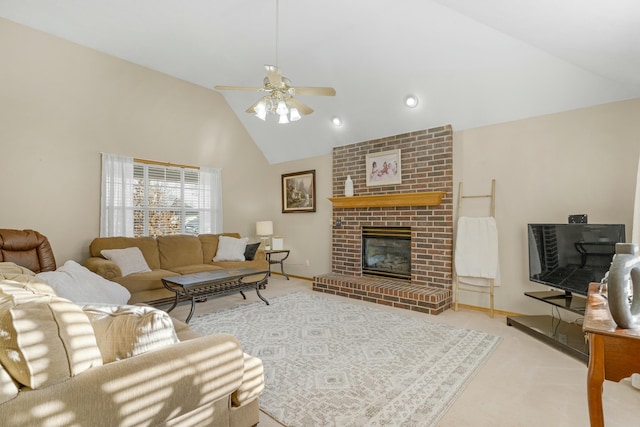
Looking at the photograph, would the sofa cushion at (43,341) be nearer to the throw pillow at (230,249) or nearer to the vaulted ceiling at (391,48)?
the vaulted ceiling at (391,48)

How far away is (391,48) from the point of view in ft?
11.5

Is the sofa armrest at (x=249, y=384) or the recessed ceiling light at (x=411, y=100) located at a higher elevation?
the recessed ceiling light at (x=411, y=100)

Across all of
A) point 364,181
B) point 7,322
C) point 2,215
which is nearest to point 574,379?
point 7,322

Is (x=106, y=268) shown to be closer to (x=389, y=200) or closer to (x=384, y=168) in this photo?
(x=389, y=200)

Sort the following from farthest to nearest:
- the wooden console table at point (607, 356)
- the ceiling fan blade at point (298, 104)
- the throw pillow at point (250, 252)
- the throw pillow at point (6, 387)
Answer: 1. the throw pillow at point (250, 252)
2. the ceiling fan blade at point (298, 104)
3. the wooden console table at point (607, 356)
4. the throw pillow at point (6, 387)

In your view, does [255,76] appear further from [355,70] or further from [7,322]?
[7,322]

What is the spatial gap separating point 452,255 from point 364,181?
1747 mm

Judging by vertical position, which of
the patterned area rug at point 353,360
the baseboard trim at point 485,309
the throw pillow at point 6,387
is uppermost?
the throw pillow at point 6,387

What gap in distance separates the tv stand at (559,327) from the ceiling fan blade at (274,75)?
317 cm

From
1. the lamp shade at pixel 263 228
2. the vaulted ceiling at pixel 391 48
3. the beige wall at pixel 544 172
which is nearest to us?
the vaulted ceiling at pixel 391 48

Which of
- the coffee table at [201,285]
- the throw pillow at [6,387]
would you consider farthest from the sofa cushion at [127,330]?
the coffee table at [201,285]

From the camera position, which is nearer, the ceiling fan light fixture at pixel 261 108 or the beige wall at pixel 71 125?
the ceiling fan light fixture at pixel 261 108

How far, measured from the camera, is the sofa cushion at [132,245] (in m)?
4.19

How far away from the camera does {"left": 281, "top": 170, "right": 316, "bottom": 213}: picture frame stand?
5969 millimetres
